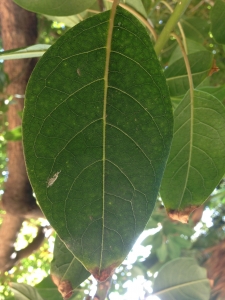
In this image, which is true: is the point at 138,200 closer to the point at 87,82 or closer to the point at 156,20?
the point at 87,82

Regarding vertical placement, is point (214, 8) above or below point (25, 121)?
above

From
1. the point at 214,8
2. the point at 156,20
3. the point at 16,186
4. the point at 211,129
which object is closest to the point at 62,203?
the point at 211,129

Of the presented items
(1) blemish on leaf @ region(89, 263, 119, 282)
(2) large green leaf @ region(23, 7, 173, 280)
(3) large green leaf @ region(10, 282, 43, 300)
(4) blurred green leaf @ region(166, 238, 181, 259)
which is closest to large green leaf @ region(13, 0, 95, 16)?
(2) large green leaf @ region(23, 7, 173, 280)

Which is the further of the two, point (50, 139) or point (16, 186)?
point (16, 186)

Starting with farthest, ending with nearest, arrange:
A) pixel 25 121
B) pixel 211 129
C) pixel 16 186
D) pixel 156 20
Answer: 1. pixel 16 186
2. pixel 156 20
3. pixel 211 129
4. pixel 25 121

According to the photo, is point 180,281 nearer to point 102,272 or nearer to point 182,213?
point 182,213

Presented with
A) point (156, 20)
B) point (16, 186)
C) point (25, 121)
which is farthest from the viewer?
point (16, 186)

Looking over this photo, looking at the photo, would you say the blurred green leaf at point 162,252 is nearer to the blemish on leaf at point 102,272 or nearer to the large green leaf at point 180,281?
the large green leaf at point 180,281

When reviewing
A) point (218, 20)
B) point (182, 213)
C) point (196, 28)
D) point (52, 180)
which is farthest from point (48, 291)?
point (196, 28)
